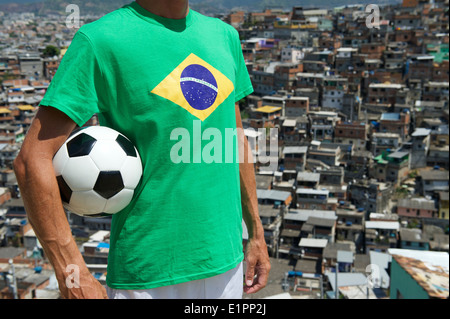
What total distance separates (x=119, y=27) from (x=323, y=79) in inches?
840

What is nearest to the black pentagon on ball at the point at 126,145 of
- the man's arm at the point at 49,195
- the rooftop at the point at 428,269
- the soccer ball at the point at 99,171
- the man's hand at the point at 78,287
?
the soccer ball at the point at 99,171

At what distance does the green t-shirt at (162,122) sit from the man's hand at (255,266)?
21 cm

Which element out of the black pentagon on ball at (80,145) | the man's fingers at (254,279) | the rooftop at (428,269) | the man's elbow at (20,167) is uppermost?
the black pentagon on ball at (80,145)

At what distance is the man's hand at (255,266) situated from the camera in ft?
4.64

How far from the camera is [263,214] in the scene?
1355 cm

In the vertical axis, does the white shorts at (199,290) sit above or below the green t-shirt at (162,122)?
below

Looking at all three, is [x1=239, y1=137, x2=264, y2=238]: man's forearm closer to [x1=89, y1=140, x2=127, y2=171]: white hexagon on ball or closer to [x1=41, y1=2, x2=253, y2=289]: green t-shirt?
[x1=41, y1=2, x2=253, y2=289]: green t-shirt

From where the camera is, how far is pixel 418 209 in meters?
15.0

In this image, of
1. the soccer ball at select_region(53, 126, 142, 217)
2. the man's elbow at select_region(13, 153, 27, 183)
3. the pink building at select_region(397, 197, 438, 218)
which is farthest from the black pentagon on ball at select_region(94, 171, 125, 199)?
the pink building at select_region(397, 197, 438, 218)

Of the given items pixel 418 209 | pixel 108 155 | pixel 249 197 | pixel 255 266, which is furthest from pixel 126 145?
pixel 418 209

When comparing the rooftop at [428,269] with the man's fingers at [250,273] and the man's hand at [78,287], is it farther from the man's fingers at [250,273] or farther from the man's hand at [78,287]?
the man's hand at [78,287]

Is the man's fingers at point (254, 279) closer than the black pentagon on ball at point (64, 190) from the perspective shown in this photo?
No
